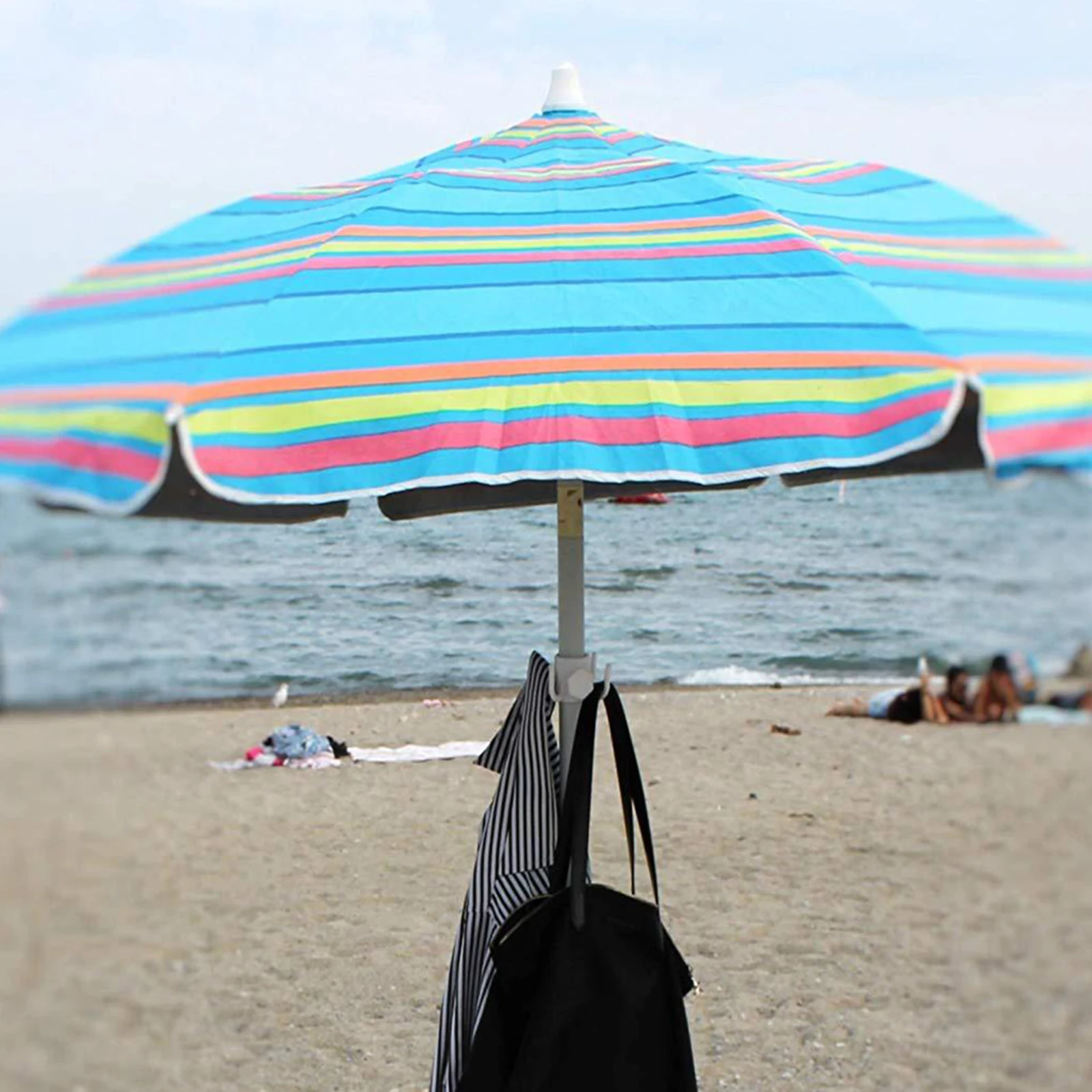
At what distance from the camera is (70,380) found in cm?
113

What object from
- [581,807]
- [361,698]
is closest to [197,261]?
[581,807]

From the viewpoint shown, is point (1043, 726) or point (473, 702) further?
point (473, 702)

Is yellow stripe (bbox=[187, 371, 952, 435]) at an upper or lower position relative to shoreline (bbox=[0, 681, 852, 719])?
upper

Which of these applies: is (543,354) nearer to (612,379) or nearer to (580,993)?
(612,379)

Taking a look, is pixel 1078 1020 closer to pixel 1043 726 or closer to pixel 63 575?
pixel 1043 726

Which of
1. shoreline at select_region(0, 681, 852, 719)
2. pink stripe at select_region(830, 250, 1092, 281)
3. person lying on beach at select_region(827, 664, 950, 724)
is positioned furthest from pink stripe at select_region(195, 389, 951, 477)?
person lying on beach at select_region(827, 664, 950, 724)

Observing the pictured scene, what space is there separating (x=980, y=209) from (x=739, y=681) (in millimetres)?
6085

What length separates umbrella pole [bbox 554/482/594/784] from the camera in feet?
5.17

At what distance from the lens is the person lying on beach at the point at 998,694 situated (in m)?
1.24

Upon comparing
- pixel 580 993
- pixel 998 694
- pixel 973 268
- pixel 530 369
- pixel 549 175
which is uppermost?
pixel 549 175

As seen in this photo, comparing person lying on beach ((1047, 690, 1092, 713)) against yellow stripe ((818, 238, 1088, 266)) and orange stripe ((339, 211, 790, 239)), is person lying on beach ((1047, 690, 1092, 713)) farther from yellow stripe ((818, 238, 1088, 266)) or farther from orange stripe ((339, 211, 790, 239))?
orange stripe ((339, 211, 790, 239))

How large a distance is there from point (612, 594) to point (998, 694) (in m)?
6.14

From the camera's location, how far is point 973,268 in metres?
1.33

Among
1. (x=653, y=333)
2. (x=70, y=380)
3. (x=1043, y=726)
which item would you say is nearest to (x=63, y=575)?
(x=70, y=380)
